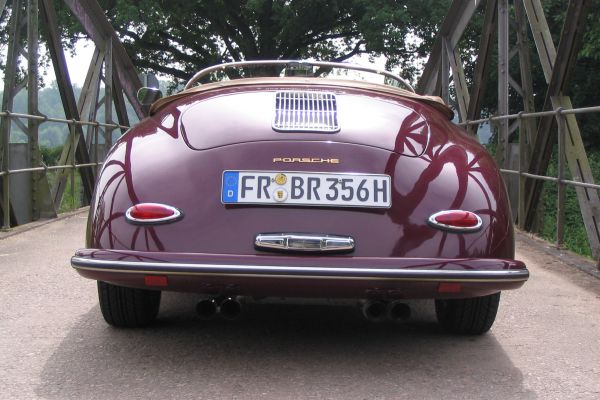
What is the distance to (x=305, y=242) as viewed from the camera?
8.48ft

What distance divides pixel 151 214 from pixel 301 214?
0.52 metres

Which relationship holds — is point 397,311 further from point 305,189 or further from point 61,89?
point 61,89

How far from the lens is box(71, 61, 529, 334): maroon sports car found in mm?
2578

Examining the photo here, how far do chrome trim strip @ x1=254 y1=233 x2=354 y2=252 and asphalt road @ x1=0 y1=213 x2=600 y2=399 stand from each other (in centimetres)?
45

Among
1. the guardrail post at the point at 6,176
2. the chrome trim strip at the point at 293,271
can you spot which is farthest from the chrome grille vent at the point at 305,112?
the guardrail post at the point at 6,176

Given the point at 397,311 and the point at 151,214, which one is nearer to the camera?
the point at 151,214

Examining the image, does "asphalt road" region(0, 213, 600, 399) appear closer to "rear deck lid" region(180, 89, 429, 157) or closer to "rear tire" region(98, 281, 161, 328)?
"rear tire" region(98, 281, 161, 328)

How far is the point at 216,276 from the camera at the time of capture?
2.56 m

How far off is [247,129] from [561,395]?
1445 mm

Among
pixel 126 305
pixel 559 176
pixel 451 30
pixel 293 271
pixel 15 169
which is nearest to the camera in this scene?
pixel 293 271

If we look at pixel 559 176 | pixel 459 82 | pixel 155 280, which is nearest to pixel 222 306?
pixel 155 280

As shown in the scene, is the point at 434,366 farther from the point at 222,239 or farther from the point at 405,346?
the point at 222,239

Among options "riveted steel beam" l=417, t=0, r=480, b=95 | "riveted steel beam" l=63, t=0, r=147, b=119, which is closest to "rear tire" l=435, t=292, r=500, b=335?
"riveted steel beam" l=63, t=0, r=147, b=119

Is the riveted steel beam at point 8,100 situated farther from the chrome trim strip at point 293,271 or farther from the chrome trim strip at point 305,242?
the chrome trim strip at point 305,242
